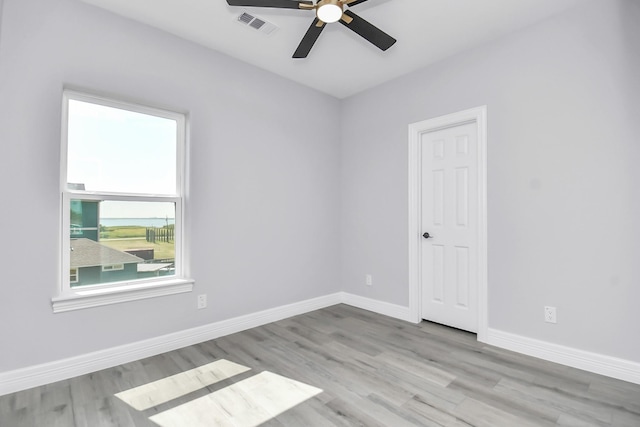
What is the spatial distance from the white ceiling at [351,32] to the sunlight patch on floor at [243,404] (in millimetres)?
2769

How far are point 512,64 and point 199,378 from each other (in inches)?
143

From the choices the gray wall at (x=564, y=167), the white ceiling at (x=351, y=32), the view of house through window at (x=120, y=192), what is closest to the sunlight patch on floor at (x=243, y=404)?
the view of house through window at (x=120, y=192)

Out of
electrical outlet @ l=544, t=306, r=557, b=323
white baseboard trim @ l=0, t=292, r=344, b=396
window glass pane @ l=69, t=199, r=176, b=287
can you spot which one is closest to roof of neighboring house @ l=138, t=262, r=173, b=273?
window glass pane @ l=69, t=199, r=176, b=287

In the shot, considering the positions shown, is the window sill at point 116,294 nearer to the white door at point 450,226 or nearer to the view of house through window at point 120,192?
the view of house through window at point 120,192

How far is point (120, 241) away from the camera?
8.73ft

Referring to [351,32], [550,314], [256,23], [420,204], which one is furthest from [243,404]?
[351,32]

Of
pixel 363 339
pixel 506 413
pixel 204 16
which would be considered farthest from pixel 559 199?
pixel 204 16

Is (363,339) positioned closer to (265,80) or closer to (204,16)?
(265,80)

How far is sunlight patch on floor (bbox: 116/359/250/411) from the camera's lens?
2002 millimetres

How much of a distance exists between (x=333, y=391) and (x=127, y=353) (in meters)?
1.67

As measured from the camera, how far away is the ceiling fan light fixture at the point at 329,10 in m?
1.87

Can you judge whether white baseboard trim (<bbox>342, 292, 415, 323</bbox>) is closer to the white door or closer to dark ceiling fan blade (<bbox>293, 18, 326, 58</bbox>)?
the white door

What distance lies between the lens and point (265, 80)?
137 inches

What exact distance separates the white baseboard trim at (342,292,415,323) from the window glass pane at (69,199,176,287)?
7.27 feet
